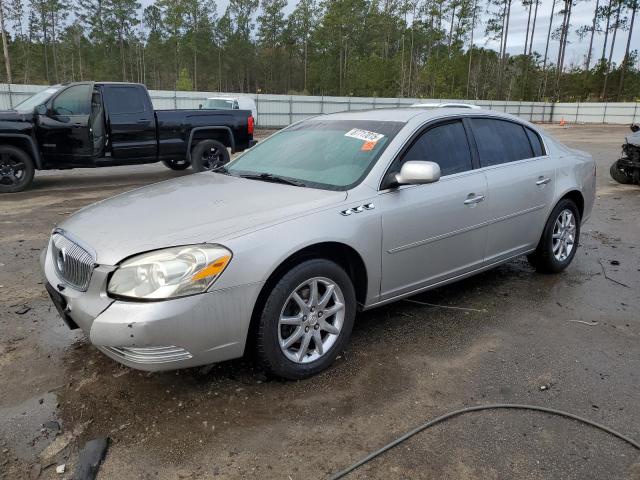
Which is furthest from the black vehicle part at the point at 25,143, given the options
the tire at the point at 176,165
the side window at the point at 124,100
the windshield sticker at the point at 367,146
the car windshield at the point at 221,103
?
the car windshield at the point at 221,103

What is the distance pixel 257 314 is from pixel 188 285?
448mm

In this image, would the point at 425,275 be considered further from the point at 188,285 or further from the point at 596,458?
the point at 188,285

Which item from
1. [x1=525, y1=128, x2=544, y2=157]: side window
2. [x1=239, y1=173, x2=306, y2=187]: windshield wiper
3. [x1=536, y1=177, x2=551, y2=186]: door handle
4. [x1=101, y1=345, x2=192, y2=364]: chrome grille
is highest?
[x1=525, y1=128, x2=544, y2=157]: side window

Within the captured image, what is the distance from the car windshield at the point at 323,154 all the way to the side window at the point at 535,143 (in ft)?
5.37

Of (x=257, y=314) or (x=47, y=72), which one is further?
(x=47, y=72)

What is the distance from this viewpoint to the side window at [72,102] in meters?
9.09

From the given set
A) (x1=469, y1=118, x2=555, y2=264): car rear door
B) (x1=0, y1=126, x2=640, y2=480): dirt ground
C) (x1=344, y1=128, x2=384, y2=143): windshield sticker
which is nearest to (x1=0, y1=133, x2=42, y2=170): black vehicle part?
(x1=0, y1=126, x2=640, y2=480): dirt ground

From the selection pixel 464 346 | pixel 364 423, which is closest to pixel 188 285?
pixel 364 423

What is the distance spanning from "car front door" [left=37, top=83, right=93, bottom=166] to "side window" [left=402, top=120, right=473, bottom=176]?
7.30 metres

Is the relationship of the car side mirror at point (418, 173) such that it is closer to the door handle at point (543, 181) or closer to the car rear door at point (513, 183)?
the car rear door at point (513, 183)

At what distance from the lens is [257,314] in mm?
2820

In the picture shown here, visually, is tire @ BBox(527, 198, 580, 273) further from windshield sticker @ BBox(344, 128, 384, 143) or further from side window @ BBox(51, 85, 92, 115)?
side window @ BBox(51, 85, 92, 115)

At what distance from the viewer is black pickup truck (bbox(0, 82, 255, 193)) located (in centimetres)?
897

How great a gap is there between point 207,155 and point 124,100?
1.94m
